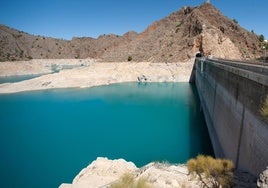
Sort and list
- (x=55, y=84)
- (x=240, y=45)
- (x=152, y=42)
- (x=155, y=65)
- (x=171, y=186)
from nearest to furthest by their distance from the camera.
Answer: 1. (x=171, y=186)
2. (x=55, y=84)
3. (x=155, y=65)
4. (x=240, y=45)
5. (x=152, y=42)

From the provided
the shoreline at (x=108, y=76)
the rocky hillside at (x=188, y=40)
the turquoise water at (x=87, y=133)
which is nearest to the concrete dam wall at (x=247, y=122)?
the turquoise water at (x=87, y=133)

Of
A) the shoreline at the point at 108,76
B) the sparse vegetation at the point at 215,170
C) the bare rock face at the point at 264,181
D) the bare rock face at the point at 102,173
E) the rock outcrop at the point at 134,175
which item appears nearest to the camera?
the bare rock face at the point at 264,181

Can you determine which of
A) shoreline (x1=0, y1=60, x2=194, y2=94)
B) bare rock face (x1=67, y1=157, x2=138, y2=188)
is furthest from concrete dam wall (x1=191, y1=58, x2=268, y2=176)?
shoreline (x1=0, y1=60, x2=194, y2=94)

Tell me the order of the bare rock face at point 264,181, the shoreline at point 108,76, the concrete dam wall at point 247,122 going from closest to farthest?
the bare rock face at point 264,181
the concrete dam wall at point 247,122
the shoreline at point 108,76

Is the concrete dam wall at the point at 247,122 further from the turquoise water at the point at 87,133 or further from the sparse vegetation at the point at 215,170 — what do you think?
the turquoise water at the point at 87,133

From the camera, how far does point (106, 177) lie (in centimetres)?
1455

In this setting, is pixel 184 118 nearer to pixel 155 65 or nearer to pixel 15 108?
pixel 15 108

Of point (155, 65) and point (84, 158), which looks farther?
point (155, 65)

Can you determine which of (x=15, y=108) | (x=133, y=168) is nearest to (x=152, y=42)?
(x=15, y=108)

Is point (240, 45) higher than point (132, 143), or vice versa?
point (240, 45)

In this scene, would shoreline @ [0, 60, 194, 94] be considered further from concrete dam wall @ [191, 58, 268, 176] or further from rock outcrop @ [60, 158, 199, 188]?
concrete dam wall @ [191, 58, 268, 176]

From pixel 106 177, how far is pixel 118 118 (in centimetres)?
1898

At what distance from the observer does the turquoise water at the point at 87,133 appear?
19.4 meters

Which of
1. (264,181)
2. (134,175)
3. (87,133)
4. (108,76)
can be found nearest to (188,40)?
(108,76)
